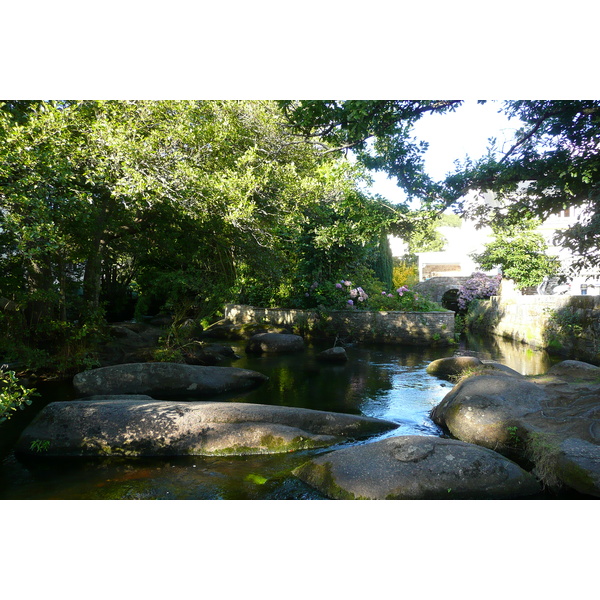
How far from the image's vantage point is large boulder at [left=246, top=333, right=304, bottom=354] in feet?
41.6

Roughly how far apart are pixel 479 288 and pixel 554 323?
9247 millimetres

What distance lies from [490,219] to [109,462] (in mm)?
5867

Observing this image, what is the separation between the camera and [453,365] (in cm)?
964

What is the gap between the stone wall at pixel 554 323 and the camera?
1084 centimetres

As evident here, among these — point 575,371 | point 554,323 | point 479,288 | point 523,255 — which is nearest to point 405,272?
point 479,288

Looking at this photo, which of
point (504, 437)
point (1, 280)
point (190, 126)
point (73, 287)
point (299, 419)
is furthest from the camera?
point (190, 126)

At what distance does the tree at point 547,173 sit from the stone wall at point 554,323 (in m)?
5.35

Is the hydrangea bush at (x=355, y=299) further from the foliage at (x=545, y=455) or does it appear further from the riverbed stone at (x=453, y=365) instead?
the foliage at (x=545, y=455)

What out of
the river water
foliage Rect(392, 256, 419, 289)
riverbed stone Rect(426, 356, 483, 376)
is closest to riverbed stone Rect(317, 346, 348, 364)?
the river water

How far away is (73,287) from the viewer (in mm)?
8984

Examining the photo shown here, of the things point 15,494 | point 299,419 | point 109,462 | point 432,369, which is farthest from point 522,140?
point 15,494

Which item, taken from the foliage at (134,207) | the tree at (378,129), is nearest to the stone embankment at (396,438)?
the foliage at (134,207)

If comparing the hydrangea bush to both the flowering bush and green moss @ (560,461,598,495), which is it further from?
green moss @ (560,461,598,495)

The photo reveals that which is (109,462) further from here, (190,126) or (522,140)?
(190,126)
